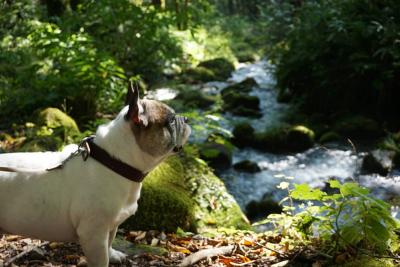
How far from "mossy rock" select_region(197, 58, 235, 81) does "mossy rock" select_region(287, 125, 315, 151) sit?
685cm

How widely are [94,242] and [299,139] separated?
879 cm

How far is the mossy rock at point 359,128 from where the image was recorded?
36.5ft

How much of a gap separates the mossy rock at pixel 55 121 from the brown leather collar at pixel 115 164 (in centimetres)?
453

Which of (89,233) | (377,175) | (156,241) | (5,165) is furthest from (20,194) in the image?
(377,175)

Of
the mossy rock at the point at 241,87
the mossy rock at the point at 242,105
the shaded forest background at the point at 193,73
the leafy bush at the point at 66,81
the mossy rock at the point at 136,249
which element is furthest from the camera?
the mossy rock at the point at 241,87

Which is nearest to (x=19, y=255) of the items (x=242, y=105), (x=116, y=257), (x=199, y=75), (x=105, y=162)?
(x=116, y=257)

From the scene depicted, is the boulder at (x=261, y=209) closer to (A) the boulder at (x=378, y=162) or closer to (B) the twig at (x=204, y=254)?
(A) the boulder at (x=378, y=162)

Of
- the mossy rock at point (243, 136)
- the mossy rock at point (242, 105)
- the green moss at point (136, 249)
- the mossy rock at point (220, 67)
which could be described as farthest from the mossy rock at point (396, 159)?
the mossy rock at point (220, 67)

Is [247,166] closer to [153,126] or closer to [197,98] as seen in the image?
[197,98]

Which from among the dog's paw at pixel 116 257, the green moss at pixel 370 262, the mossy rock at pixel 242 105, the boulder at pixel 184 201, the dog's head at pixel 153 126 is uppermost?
the dog's head at pixel 153 126

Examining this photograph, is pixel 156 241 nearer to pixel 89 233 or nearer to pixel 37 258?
pixel 37 258

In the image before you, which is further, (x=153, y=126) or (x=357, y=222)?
(x=357, y=222)

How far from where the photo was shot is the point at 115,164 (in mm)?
2977

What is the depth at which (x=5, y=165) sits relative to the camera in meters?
3.10
